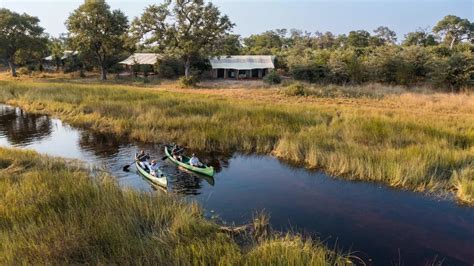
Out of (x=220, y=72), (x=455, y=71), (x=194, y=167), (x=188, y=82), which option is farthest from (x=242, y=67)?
(x=194, y=167)

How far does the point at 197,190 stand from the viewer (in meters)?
13.9

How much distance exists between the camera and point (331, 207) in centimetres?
1225

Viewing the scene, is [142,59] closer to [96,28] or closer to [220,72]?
[96,28]

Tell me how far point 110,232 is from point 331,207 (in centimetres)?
724

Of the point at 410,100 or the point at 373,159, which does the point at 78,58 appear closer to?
the point at 410,100

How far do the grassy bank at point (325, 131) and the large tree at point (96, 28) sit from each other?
24181mm

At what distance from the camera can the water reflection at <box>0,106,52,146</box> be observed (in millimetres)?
22411

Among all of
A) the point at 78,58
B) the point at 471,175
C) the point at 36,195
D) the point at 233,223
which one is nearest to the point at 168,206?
the point at 233,223

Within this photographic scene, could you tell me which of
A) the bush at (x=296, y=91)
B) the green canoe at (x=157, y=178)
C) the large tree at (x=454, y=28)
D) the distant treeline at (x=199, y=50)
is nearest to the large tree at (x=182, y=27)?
the distant treeline at (x=199, y=50)

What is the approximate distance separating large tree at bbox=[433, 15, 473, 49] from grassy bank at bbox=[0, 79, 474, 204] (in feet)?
233

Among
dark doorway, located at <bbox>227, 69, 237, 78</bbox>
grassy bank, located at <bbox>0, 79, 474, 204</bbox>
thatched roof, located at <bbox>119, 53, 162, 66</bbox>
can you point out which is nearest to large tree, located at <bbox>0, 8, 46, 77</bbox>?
thatched roof, located at <bbox>119, 53, 162, 66</bbox>

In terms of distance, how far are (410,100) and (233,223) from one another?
25254 millimetres

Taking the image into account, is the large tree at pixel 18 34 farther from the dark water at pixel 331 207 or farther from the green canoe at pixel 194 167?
the green canoe at pixel 194 167

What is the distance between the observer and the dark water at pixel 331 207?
972cm
